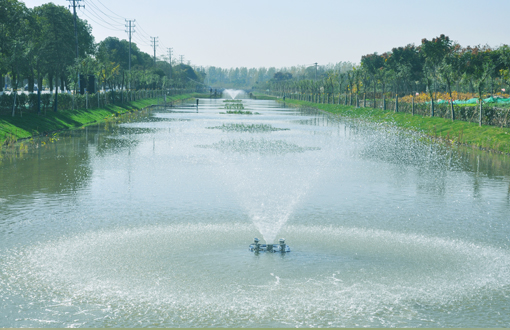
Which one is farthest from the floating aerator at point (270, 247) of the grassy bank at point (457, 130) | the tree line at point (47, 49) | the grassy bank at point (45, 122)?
the tree line at point (47, 49)

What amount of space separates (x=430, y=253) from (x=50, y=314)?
7.67m

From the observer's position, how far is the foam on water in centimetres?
838

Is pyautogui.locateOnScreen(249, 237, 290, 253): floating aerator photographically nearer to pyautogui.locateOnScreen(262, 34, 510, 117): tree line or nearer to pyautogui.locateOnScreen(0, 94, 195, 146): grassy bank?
pyautogui.locateOnScreen(0, 94, 195, 146): grassy bank

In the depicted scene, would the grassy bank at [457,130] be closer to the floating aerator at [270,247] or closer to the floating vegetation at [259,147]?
the floating vegetation at [259,147]

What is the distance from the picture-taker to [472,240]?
12711 mm

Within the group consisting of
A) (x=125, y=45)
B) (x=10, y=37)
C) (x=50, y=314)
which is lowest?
(x=50, y=314)

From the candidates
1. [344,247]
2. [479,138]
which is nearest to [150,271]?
[344,247]

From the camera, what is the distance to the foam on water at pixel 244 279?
8383 mm

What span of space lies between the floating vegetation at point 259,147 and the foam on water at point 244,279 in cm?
1650

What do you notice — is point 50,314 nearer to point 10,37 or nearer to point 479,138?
point 479,138

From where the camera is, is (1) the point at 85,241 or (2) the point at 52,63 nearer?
(1) the point at 85,241

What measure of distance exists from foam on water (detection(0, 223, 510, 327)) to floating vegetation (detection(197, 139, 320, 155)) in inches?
649

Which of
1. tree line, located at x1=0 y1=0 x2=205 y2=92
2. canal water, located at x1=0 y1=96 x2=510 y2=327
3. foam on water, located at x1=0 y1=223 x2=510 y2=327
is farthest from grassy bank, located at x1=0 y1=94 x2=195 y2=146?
foam on water, located at x1=0 y1=223 x2=510 y2=327

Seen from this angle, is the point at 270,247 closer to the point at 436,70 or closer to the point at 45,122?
the point at 45,122
